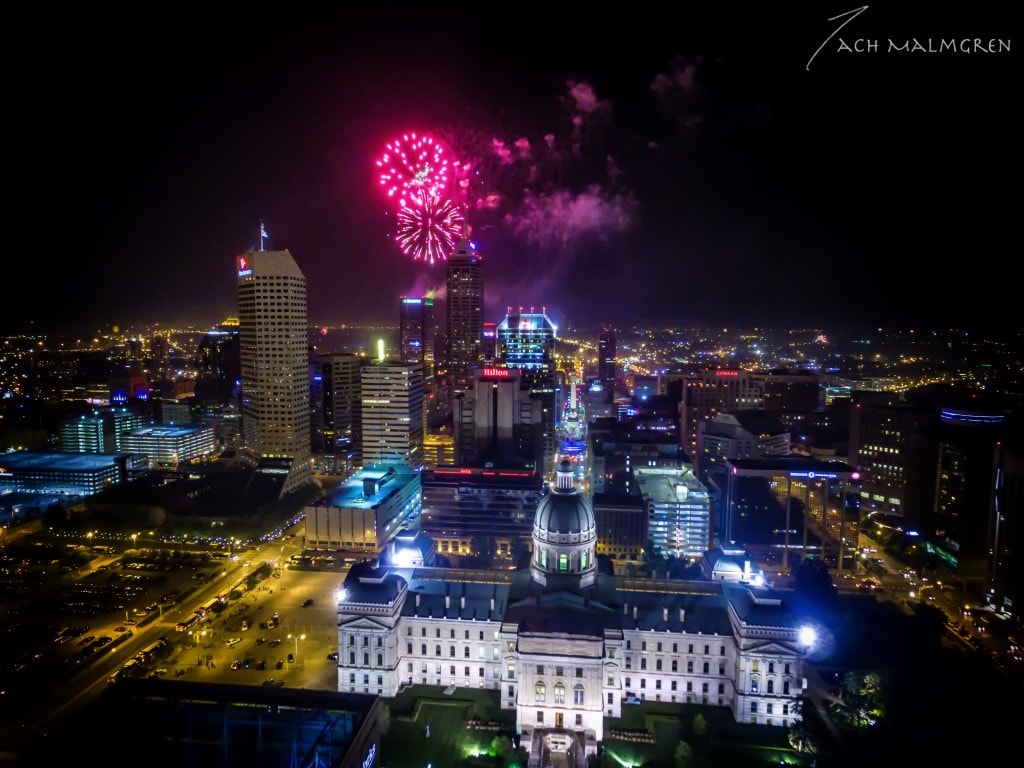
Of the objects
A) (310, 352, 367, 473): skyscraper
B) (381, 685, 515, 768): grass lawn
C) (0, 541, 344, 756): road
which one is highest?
(310, 352, 367, 473): skyscraper

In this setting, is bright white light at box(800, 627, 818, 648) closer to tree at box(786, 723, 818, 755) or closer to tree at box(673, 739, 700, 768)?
tree at box(786, 723, 818, 755)

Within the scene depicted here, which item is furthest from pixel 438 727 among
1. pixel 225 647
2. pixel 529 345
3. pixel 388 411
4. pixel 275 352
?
pixel 529 345

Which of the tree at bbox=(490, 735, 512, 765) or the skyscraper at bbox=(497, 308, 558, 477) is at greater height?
the skyscraper at bbox=(497, 308, 558, 477)

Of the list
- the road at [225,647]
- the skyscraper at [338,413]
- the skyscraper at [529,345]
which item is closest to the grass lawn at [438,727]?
the road at [225,647]

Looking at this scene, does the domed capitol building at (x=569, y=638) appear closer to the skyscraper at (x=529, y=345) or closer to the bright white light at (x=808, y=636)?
the bright white light at (x=808, y=636)

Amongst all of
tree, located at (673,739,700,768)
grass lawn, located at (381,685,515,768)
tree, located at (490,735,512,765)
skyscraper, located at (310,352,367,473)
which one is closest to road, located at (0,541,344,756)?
grass lawn, located at (381,685,515,768)

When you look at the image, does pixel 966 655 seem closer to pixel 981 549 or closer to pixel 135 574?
pixel 981 549

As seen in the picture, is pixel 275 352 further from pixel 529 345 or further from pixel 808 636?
pixel 808 636
